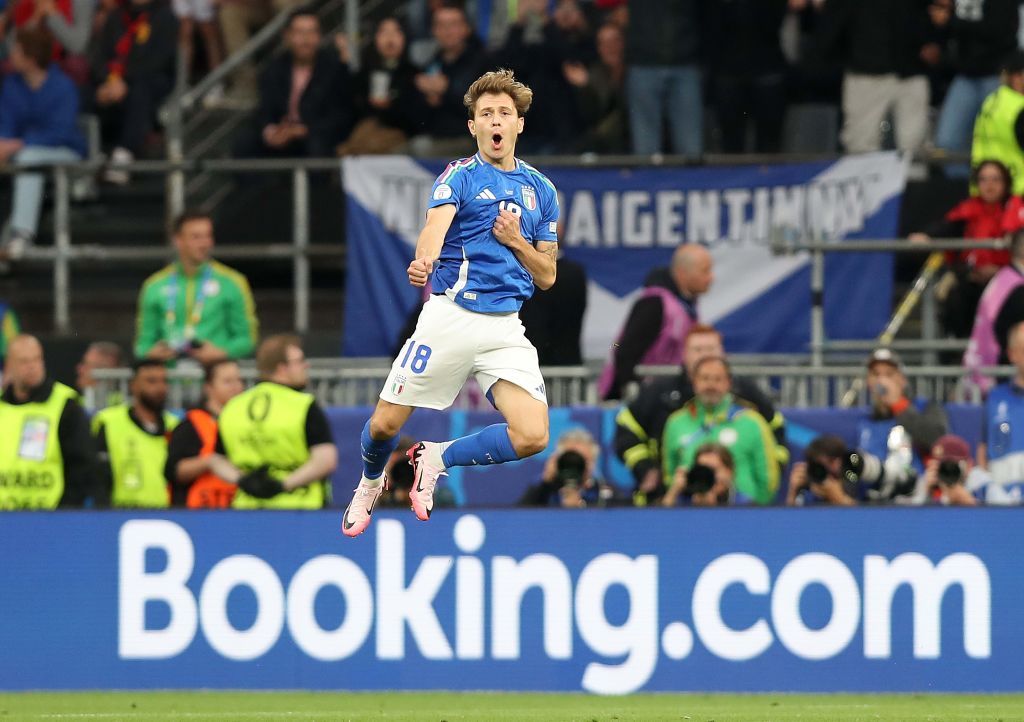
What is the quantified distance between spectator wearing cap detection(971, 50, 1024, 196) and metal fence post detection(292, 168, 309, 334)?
4.65m

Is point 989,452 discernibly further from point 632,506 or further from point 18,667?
point 18,667

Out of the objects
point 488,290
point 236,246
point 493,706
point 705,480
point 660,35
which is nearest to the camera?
point 488,290

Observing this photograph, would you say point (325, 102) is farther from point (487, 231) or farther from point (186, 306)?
point (487, 231)

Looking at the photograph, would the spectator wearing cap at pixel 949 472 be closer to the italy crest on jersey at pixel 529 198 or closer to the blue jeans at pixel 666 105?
the italy crest on jersey at pixel 529 198

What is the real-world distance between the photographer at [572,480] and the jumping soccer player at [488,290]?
2.64 meters

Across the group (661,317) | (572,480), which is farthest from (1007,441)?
(572,480)

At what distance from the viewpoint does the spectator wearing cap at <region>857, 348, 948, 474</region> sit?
1298 cm

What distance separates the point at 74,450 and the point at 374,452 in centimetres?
341

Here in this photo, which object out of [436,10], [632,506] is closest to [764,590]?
[632,506]

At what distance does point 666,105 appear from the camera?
16219 millimetres

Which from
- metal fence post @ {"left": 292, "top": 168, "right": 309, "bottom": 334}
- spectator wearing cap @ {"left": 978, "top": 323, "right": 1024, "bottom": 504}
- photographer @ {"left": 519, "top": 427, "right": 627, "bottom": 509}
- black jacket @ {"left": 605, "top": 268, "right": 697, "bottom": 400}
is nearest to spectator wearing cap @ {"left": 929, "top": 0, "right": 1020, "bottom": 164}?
spectator wearing cap @ {"left": 978, "top": 323, "right": 1024, "bottom": 504}

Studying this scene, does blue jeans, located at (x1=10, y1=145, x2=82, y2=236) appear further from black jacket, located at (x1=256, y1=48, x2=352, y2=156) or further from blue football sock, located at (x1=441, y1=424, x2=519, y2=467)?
blue football sock, located at (x1=441, y1=424, x2=519, y2=467)

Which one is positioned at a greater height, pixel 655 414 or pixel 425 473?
pixel 655 414

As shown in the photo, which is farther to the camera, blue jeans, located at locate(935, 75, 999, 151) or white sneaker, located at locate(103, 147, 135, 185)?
white sneaker, located at locate(103, 147, 135, 185)
